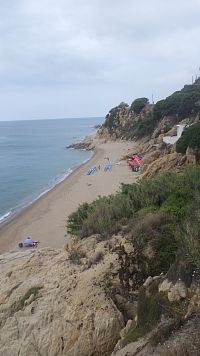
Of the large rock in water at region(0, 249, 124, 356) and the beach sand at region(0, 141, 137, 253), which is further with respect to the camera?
the beach sand at region(0, 141, 137, 253)

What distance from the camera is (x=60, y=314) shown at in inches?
330

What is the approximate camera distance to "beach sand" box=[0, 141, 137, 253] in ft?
75.8

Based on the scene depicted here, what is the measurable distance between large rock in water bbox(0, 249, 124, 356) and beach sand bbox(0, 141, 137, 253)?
34.2ft

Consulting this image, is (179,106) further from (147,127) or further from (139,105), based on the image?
(139,105)

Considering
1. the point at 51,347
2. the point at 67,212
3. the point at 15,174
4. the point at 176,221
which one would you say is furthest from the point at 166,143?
the point at 51,347

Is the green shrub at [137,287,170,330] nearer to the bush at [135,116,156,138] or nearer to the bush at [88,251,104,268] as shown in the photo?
the bush at [88,251,104,268]

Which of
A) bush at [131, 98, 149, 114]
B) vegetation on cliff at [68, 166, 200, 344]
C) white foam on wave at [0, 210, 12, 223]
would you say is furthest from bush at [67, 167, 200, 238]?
bush at [131, 98, 149, 114]

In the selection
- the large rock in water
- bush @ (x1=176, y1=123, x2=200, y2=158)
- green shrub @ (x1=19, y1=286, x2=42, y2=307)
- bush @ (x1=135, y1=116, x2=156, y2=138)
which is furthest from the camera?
bush @ (x1=135, y1=116, x2=156, y2=138)

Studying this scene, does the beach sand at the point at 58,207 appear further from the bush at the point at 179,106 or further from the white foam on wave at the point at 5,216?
the bush at the point at 179,106

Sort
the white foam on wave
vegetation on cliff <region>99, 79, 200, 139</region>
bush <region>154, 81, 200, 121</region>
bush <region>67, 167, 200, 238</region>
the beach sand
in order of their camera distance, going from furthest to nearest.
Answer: vegetation on cliff <region>99, 79, 200, 139</region>
bush <region>154, 81, 200, 121</region>
the white foam on wave
the beach sand
bush <region>67, 167, 200, 238</region>

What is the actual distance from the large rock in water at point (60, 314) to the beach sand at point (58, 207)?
10417 millimetres

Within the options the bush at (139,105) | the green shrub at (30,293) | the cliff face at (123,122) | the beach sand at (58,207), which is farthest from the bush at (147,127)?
the green shrub at (30,293)

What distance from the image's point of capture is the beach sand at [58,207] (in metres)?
23.1

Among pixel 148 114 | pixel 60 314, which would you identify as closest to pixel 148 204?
pixel 60 314
